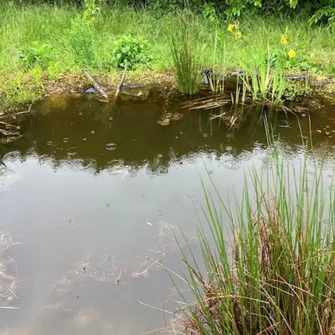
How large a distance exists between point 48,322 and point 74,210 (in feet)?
3.20

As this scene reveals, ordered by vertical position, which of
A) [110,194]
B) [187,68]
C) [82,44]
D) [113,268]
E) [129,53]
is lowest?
[113,268]

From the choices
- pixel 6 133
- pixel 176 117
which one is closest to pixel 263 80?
pixel 176 117

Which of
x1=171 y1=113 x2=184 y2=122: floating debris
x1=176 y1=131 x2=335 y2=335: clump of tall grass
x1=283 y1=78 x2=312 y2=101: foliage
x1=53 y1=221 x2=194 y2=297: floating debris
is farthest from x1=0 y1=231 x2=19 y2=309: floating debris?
x1=283 y1=78 x2=312 y2=101: foliage

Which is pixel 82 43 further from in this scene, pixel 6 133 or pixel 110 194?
pixel 110 194

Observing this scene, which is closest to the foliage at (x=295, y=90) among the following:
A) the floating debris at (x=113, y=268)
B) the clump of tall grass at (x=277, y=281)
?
the floating debris at (x=113, y=268)

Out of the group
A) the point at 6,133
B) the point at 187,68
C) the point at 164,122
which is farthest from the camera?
the point at 187,68

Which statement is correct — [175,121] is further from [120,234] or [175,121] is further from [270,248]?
[270,248]

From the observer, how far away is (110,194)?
11.5ft

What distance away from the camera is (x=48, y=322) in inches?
99.1

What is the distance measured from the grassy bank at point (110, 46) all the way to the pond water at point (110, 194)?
540mm

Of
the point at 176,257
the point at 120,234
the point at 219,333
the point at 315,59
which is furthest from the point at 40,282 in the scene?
the point at 315,59

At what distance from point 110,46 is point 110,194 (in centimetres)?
283

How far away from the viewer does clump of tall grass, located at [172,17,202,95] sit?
480 cm

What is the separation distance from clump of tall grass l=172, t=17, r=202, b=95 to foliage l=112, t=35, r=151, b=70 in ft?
2.20
